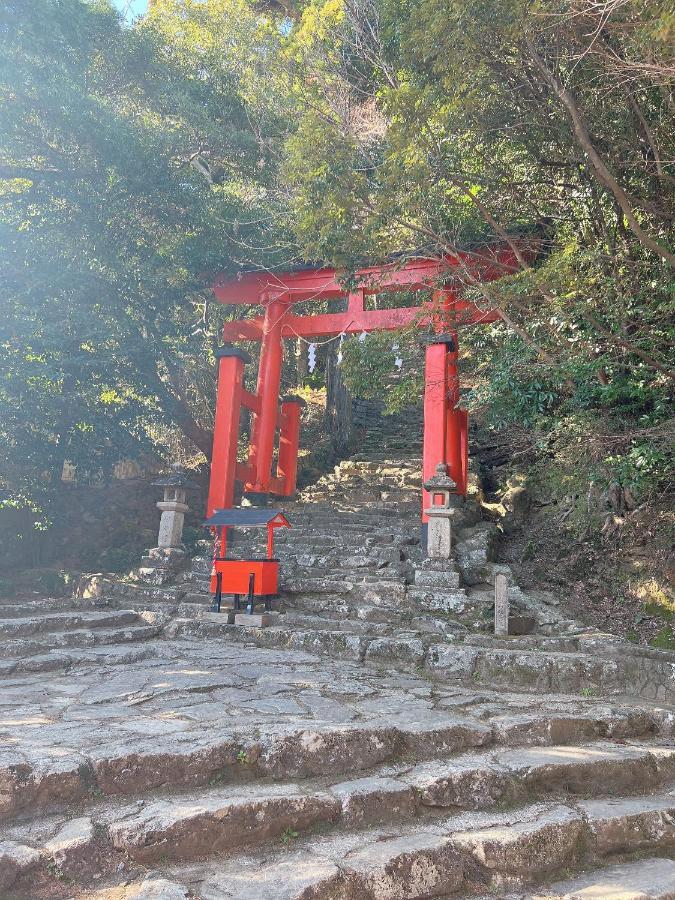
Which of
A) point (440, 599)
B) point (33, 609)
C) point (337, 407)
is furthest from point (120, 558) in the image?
point (440, 599)

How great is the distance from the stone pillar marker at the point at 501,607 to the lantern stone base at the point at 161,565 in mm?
4505

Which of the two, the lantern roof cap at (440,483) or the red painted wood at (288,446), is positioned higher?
the red painted wood at (288,446)

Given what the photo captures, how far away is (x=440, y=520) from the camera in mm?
7879

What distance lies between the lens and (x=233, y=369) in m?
10.3

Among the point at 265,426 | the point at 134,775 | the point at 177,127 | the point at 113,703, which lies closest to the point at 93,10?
the point at 177,127

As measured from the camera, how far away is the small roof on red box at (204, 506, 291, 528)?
7.54 metres

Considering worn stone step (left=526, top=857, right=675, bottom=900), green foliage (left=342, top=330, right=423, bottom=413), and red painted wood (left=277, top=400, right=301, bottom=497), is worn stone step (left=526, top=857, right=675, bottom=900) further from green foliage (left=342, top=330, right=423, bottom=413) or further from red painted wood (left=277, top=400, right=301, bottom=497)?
red painted wood (left=277, top=400, right=301, bottom=497)

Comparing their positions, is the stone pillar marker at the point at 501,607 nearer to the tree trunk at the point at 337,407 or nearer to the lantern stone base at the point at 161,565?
the lantern stone base at the point at 161,565

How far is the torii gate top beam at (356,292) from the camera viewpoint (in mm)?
8992

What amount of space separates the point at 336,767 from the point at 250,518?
4586 mm

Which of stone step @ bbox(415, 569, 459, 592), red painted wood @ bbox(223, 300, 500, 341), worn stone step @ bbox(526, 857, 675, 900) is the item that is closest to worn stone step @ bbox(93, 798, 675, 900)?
worn stone step @ bbox(526, 857, 675, 900)

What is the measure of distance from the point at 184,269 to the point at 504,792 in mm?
8787

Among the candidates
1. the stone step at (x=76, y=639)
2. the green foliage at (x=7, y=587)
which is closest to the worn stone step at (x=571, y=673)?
the stone step at (x=76, y=639)

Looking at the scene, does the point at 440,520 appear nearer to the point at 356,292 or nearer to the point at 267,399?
the point at 356,292
